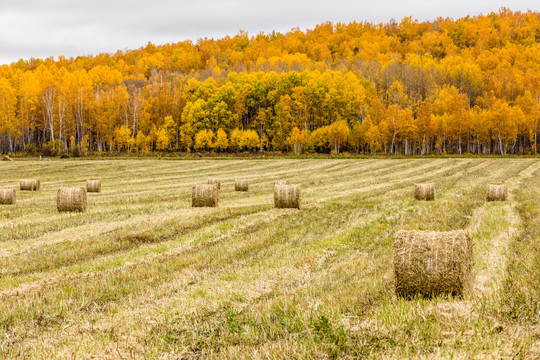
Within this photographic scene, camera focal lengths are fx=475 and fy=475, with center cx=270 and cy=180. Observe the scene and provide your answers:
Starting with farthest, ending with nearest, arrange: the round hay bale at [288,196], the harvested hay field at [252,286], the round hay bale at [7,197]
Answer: the round hay bale at [7,197] < the round hay bale at [288,196] < the harvested hay field at [252,286]

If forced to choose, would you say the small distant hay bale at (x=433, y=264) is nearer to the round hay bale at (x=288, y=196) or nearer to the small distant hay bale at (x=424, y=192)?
the round hay bale at (x=288, y=196)

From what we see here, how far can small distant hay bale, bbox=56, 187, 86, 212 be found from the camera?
58.9 ft

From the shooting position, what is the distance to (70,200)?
707 inches

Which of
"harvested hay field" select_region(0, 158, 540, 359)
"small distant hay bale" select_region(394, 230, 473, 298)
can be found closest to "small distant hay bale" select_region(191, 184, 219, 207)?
"harvested hay field" select_region(0, 158, 540, 359)

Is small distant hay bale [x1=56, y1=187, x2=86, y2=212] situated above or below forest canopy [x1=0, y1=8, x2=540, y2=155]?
below

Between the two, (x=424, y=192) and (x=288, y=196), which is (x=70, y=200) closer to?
(x=288, y=196)

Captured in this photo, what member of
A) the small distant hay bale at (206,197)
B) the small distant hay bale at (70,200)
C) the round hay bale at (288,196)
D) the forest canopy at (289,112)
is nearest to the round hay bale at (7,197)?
the small distant hay bale at (70,200)

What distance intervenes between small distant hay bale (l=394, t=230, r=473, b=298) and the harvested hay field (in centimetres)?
19

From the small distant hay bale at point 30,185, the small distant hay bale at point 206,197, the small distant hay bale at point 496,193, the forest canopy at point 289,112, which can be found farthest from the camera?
the forest canopy at point 289,112

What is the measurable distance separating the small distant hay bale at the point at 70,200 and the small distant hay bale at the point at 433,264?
13752mm

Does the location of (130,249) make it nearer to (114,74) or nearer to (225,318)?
(225,318)

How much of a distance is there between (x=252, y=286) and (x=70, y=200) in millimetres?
11509

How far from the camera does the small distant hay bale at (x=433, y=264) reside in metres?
7.76

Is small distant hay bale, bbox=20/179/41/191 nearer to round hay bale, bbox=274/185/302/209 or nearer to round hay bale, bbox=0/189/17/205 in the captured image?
round hay bale, bbox=0/189/17/205
